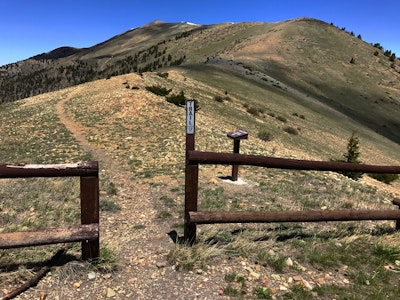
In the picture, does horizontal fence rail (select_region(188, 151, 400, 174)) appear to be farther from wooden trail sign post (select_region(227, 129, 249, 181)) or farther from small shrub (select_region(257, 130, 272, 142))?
small shrub (select_region(257, 130, 272, 142))

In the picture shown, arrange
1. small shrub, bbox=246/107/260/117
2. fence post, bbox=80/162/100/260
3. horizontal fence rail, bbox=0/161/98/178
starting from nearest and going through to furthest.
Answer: horizontal fence rail, bbox=0/161/98/178 < fence post, bbox=80/162/100/260 < small shrub, bbox=246/107/260/117

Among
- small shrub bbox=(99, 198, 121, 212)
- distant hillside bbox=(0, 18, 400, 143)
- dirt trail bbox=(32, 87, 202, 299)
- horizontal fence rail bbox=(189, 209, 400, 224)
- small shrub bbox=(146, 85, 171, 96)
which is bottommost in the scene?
dirt trail bbox=(32, 87, 202, 299)

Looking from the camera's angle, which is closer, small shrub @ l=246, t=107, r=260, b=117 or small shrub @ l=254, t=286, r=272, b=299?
small shrub @ l=254, t=286, r=272, b=299

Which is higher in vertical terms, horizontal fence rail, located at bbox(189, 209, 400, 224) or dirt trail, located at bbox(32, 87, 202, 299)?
horizontal fence rail, located at bbox(189, 209, 400, 224)

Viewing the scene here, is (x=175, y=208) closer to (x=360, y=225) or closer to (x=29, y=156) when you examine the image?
(x=360, y=225)

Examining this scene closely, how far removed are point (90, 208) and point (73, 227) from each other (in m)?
0.36

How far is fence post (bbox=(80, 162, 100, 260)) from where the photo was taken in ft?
17.2

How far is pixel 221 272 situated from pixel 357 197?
25.4ft

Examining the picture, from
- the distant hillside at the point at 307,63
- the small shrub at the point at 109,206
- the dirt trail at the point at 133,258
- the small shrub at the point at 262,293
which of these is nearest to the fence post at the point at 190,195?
the dirt trail at the point at 133,258

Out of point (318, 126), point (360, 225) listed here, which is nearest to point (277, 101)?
point (318, 126)

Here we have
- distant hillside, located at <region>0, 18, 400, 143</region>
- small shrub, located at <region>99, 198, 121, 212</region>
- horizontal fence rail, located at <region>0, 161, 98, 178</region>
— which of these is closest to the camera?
horizontal fence rail, located at <region>0, 161, 98, 178</region>

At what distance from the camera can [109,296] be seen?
196 inches

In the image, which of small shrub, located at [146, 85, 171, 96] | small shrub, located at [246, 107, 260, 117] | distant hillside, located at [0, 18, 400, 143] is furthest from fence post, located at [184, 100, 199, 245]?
distant hillside, located at [0, 18, 400, 143]

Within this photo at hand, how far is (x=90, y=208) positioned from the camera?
534cm
